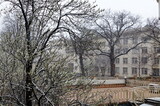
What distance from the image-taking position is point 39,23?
6.31 meters

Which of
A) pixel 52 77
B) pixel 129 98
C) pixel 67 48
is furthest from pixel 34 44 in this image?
pixel 129 98

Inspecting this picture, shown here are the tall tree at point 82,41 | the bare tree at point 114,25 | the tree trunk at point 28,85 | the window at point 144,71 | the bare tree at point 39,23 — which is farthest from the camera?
the window at point 144,71

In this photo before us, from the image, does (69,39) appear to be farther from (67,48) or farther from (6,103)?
(6,103)

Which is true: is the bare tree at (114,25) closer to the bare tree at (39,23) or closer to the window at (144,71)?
the window at (144,71)

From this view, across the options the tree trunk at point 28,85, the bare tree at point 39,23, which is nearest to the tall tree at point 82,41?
the bare tree at point 39,23

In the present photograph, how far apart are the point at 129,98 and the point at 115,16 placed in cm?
1940

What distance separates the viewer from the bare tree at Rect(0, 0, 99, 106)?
5.66m

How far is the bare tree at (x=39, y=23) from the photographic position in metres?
5.66

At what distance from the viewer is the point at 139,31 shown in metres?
30.2

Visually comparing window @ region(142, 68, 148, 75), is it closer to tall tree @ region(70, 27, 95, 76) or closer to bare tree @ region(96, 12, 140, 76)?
bare tree @ region(96, 12, 140, 76)

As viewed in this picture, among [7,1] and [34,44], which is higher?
[7,1]

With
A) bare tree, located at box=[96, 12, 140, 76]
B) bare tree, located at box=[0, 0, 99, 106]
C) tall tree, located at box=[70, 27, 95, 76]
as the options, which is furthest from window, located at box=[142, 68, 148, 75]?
bare tree, located at box=[0, 0, 99, 106]

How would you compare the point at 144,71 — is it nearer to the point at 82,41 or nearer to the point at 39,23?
the point at 82,41

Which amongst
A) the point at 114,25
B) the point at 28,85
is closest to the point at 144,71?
the point at 114,25
